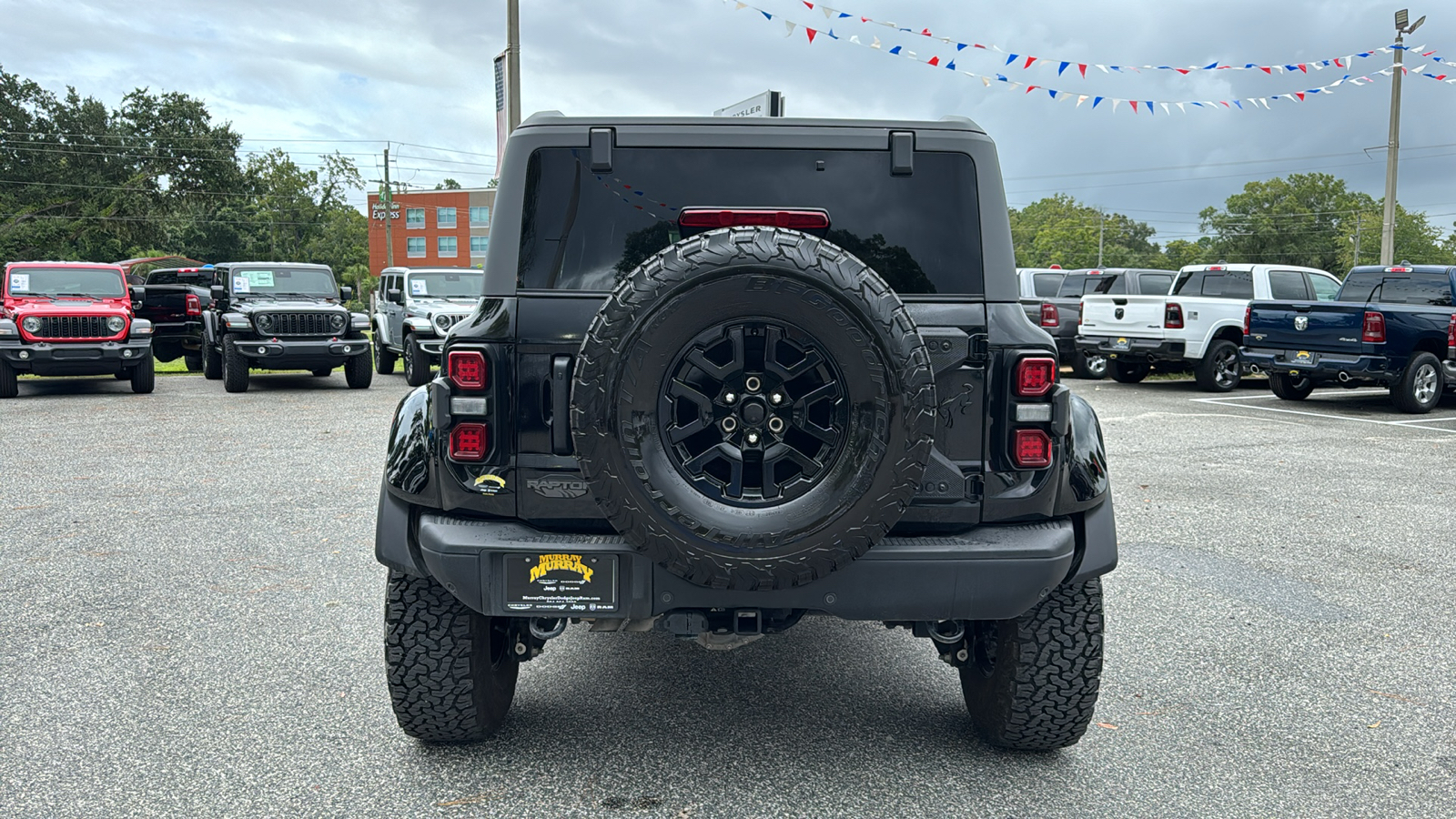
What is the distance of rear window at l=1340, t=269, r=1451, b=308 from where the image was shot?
1377 centimetres

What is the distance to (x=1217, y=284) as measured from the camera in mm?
16781

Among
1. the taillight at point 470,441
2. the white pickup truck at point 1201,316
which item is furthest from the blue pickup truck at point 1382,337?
the taillight at point 470,441

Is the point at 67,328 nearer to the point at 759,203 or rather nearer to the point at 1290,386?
the point at 759,203

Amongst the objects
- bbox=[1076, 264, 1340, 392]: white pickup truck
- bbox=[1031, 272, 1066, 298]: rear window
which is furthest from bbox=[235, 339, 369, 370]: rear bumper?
bbox=[1031, 272, 1066, 298]: rear window

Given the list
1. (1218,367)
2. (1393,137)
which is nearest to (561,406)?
(1218,367)

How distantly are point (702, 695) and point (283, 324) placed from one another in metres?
13.6

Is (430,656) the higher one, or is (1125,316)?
(1125,316)

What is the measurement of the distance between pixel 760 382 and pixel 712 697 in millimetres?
1640

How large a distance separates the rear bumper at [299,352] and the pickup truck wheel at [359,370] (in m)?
0.10

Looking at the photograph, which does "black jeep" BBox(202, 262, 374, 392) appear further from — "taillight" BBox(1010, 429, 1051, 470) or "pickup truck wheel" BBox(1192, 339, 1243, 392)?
"taillight" BBox(1010, 429, 1051, 470)

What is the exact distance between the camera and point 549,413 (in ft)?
10.0

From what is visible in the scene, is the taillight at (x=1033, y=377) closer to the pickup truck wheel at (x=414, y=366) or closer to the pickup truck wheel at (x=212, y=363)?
the pickup truck wheel at (x=414, y=366)

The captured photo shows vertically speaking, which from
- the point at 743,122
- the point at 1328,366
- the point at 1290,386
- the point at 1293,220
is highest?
the point at 1293,220

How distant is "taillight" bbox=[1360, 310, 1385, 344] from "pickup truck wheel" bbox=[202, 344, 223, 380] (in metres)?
16.9
